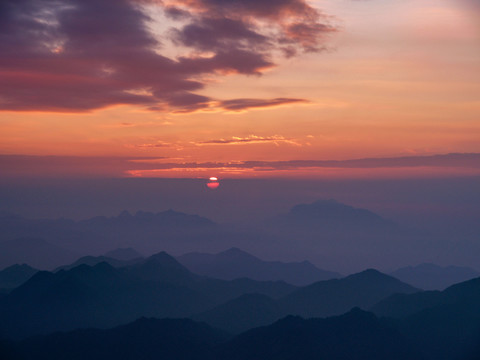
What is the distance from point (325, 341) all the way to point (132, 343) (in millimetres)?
56864

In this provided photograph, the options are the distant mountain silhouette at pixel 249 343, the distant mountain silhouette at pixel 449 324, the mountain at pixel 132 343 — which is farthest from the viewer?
the distant mountain silhouette at pixel 449 324

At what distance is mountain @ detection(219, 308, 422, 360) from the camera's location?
151625 mm

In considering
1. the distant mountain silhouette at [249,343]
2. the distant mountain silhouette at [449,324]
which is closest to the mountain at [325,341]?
the distant mountain silhouette at [249,343]

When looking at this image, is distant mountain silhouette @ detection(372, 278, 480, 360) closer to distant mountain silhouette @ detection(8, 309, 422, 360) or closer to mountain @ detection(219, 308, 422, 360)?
distant mountain silhouette @ detection(8, 309, 422, 360)

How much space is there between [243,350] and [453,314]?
244ft

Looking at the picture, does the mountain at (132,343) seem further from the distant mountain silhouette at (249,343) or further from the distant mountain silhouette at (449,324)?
the distant mountain silhouette at (449,324)

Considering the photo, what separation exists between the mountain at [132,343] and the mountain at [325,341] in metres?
11.9

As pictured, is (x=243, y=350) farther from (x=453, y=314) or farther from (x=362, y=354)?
(x=453, y=314)

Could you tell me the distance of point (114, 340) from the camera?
16212 centimetres

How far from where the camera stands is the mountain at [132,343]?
6181 inches

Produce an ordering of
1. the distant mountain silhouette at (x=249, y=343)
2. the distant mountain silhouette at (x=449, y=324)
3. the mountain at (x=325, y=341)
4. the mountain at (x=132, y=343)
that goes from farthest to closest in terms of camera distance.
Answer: the distant mountain silhouette at (x=449, y=324) < the mountain at (x=132, y=343) < the distant mountain silhouette at (x=249, y=343) < the mountain at (x=325, y=341)

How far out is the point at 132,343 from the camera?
161 meters

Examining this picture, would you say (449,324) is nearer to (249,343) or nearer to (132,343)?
(249,343)

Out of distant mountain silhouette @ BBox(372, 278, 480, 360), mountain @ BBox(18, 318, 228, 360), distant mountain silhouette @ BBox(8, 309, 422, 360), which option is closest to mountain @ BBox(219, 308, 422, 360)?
distant mountain silhouette @ BBox(8, 309, 422, 360)
